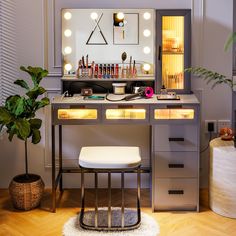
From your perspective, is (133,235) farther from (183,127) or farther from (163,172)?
(183,127)

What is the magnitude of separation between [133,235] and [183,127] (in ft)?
2.75

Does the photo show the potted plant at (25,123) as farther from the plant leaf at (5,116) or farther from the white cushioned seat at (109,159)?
the white cushioned seat at (109,159)

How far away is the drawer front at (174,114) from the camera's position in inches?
144

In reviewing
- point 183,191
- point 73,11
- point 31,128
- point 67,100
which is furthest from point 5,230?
point 73,11

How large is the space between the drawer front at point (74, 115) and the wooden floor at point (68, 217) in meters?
0.67

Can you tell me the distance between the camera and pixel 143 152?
4266mm

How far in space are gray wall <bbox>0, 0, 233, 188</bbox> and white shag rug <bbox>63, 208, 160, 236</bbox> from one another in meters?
0.65

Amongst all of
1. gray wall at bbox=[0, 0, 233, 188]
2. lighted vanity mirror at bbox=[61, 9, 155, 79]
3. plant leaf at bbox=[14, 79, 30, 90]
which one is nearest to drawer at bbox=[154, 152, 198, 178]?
gray wall at bbox=[0, 0, 233, 188]

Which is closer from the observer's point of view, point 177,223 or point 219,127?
point 177,223

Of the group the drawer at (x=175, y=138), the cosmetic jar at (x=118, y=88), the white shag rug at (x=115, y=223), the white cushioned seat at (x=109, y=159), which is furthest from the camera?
the cosmetic jar at (x=118, y=88)

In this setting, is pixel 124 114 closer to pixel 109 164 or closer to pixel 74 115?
pixel 74 115

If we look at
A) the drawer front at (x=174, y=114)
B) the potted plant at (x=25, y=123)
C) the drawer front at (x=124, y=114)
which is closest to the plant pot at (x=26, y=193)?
the potted plant at (x=25, y=123)

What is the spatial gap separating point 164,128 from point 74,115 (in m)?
0.63

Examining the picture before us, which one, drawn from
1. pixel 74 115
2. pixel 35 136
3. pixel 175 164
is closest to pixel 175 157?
pixel 175 164
